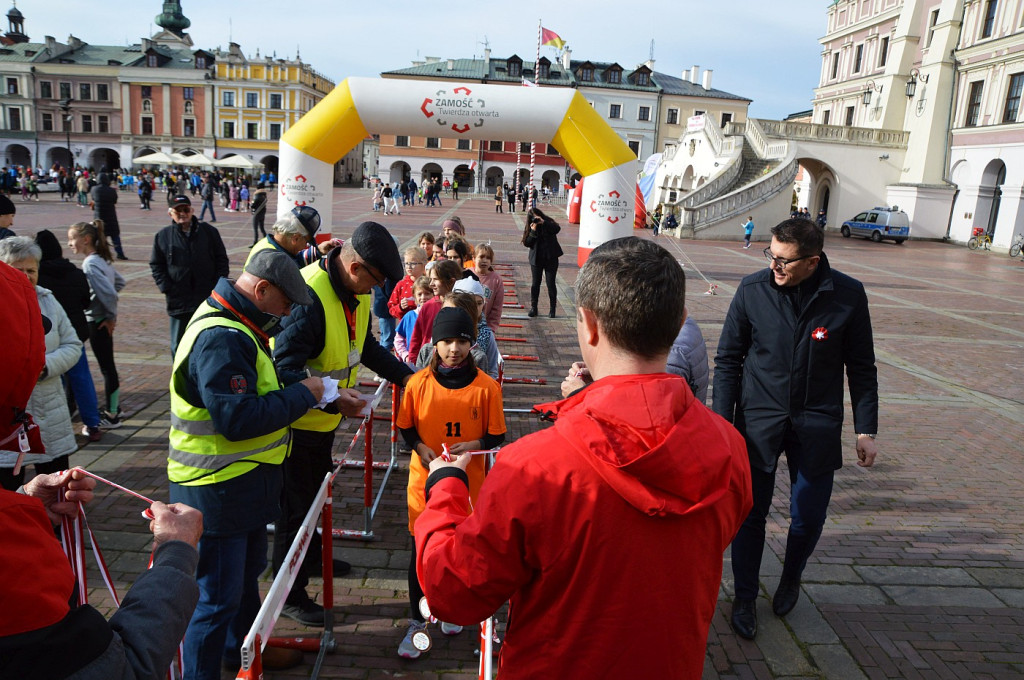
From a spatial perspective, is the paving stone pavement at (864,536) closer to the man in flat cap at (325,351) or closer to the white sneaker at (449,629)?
the white sneaker at (449,629)

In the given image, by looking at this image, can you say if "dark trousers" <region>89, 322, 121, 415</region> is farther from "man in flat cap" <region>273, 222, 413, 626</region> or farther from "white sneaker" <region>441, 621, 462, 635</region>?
"white sneaker" <region>441, 621, 462, 635</region>

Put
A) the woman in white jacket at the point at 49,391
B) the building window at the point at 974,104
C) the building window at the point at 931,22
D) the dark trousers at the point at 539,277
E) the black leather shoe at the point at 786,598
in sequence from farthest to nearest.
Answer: the building window at the point at 931,22 → the building window at the point at 974,104 → the dark trousers at the point at 539,277 → the woman in white jacket at the point at 49,391 → the black leather shoe at the point at 786,598

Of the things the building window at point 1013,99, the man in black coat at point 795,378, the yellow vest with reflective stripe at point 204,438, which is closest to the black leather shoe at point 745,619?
the man in black coat at point 795,378

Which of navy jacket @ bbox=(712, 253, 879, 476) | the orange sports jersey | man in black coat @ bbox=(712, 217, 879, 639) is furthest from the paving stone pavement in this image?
navy jacket @ bbox=(712, 253, 879, 476)

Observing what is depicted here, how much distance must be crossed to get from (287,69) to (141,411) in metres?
72.2

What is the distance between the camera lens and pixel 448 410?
3.66 m

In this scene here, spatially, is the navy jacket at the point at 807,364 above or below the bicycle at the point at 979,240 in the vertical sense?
below

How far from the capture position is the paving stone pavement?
364 centimetres

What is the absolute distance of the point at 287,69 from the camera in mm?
69812

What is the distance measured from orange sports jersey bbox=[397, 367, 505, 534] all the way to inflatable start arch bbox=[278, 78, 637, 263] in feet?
30.2

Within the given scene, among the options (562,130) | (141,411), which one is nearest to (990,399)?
(562,130)

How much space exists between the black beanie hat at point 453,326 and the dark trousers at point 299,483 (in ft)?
2.87

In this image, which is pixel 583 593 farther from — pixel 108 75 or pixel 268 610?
pixel 108 75

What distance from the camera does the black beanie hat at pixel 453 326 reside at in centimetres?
366
